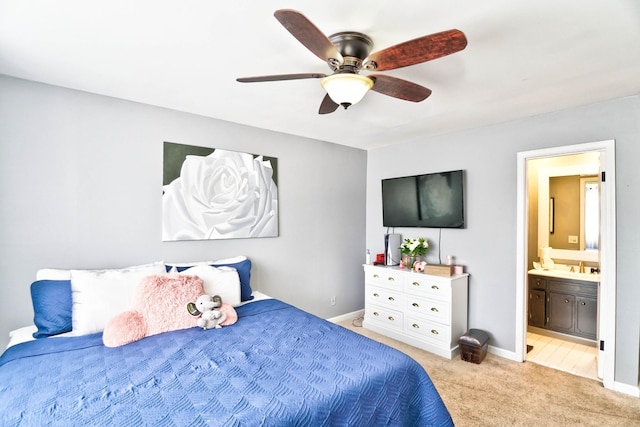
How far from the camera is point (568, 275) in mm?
3881

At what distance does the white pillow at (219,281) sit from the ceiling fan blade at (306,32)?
6.29 feet

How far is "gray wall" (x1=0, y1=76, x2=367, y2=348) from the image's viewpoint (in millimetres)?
2330

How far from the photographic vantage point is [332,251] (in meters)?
4.34


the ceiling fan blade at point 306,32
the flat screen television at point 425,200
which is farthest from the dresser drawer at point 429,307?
the ceiling fan blade at point 306,32

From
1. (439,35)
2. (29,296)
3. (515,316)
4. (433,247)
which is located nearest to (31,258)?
(29,296)

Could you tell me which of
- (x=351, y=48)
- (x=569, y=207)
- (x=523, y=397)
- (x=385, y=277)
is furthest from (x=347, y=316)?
(x=351, y=48)

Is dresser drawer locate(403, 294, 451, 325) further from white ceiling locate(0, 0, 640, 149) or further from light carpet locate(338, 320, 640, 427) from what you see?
white ceiling locate(0, 0, 640, 149)

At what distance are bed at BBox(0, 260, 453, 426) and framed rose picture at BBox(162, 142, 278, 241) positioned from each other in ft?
3.88

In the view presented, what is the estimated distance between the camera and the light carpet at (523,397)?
2.31 m

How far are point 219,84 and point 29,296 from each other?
82.3 inches

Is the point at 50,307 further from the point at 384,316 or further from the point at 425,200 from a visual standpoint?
the point at 425,200

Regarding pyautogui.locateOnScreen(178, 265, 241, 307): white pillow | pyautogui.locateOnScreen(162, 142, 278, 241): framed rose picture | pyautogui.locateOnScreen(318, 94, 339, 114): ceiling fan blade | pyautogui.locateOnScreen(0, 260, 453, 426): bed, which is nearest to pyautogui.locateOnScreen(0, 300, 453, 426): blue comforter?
pyautogui.locateOnScreen(0, 260, 453, 426): bed

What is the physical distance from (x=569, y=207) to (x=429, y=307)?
8.12ft

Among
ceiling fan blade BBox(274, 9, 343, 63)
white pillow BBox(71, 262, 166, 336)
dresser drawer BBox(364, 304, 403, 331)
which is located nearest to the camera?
ceiling fan blade BBox(274, 9, 343, 63)
